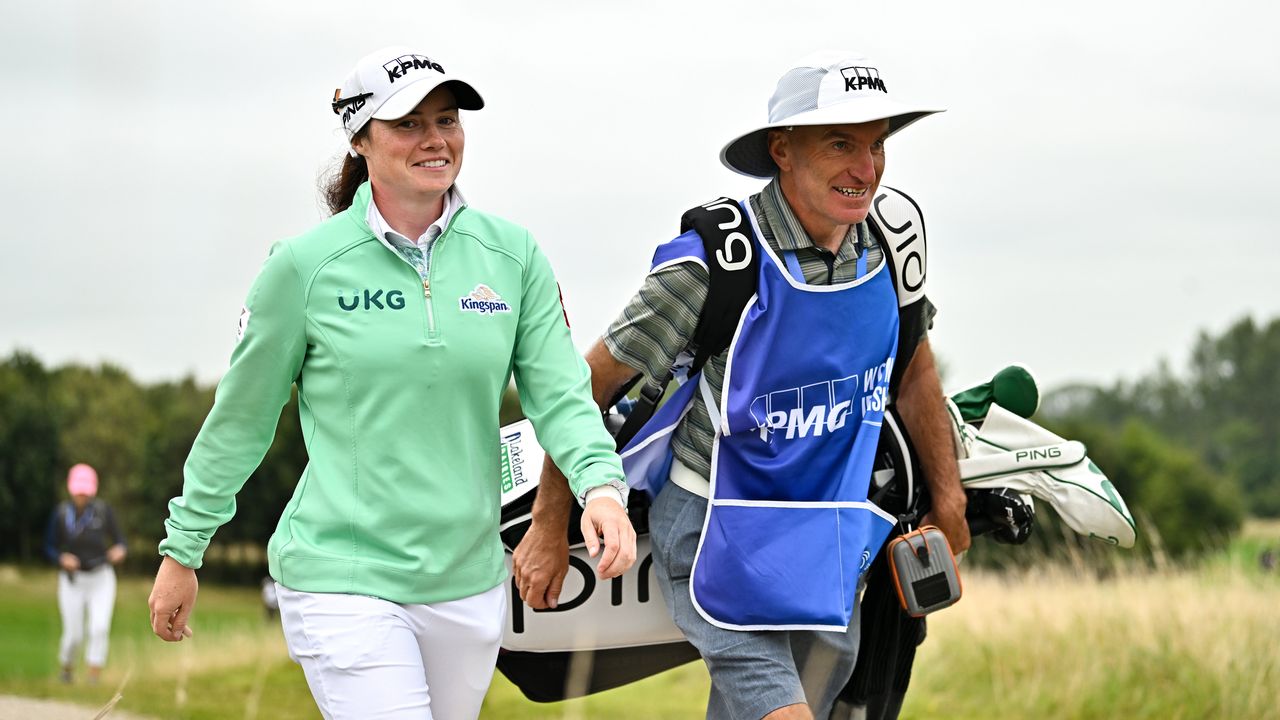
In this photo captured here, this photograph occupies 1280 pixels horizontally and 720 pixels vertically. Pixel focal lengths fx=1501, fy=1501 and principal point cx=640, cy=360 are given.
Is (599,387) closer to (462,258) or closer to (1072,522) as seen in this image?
(462,258)

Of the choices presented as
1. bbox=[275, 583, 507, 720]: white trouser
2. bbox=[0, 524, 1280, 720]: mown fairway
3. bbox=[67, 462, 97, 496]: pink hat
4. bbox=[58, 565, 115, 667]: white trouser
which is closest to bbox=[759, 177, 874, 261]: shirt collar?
bbox=[275, 583, 507, 720]: white trouser

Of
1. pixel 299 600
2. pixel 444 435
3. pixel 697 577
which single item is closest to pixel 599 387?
pixel 697 577

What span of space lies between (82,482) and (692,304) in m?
12.7

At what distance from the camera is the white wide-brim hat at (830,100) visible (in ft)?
13.9

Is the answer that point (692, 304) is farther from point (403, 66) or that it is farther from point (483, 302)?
point (403, 66)

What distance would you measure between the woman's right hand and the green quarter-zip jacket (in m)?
0.04

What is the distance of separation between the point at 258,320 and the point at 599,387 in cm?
116

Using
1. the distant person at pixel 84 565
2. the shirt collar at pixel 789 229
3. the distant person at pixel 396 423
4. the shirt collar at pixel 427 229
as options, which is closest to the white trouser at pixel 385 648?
the distant person at pixel 396 423

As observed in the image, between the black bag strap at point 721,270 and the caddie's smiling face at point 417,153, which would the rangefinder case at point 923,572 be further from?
the caddie's smiling face at point 417,153

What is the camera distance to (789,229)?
14.0ft

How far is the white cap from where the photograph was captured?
11.4 ft

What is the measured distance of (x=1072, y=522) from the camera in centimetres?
494

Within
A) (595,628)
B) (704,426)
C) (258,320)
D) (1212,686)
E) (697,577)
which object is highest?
(258,320)

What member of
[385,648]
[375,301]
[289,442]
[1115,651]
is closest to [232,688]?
[1115,651]
